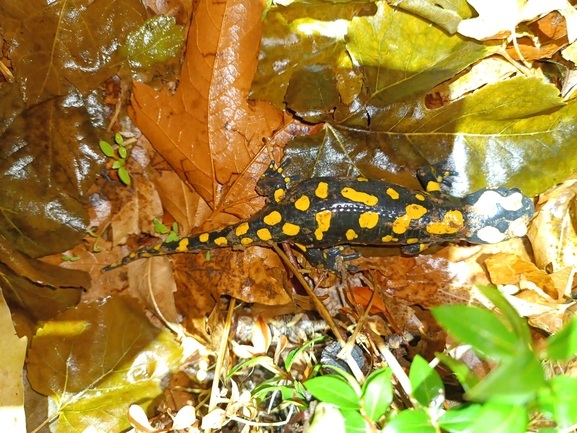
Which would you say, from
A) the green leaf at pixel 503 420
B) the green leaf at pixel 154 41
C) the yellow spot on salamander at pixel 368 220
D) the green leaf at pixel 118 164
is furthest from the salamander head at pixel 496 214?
the green leaf at pixel 118 164

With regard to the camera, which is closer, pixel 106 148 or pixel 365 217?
pixel 365 217

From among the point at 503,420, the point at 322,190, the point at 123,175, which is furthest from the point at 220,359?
the point at 503,420

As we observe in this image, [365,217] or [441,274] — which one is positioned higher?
[365,217]

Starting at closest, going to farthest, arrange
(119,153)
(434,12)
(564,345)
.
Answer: (564,345) < (434,12) < (119,153)

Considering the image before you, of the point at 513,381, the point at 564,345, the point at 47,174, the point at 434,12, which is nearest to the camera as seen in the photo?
the point at 513,381

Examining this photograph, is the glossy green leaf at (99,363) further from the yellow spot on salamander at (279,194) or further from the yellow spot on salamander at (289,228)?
the yellow spot on salamander at (279,194)

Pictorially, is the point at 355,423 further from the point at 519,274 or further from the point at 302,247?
the point at 519,274

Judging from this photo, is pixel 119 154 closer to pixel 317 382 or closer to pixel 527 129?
pixel 317 382

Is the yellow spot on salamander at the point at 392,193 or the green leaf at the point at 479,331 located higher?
the yellow spot on salamander at the point at 392,193
